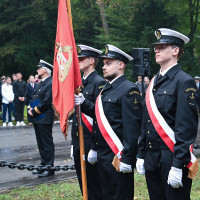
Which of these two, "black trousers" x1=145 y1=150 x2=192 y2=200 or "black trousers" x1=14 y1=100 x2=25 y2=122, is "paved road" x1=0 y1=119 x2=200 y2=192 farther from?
"black trousers" x1=145 y1=150 x2=192 y2=200

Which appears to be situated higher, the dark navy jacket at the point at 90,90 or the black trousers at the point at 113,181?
the dark navy jacket at the point at 90,90

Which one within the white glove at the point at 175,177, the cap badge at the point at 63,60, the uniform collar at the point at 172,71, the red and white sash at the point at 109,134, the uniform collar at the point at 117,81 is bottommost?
the white glove at the point at 175,177

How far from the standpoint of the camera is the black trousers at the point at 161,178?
Answer: 4328 millimetres

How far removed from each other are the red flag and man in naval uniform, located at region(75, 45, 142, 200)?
403mm

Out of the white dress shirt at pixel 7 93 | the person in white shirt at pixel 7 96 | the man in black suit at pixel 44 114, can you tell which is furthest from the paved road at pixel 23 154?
the white dress shirt at pixel 7 93

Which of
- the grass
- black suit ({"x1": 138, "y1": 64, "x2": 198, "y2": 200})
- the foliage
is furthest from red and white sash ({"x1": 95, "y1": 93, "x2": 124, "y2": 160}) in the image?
the foliage

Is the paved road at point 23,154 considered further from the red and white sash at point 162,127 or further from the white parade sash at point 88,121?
the red and white sash at point 162,127

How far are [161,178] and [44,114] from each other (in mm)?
4861

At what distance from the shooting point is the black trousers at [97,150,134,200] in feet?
16.7

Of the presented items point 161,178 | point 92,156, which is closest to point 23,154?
point 92,156

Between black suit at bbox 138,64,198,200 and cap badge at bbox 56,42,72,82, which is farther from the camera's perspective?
cap badge at bbox 56,42,72,82

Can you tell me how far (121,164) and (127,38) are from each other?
23.1m

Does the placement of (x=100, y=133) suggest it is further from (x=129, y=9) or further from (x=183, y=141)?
(x=129, y=9)

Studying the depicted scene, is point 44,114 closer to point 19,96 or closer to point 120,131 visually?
point 120,131
